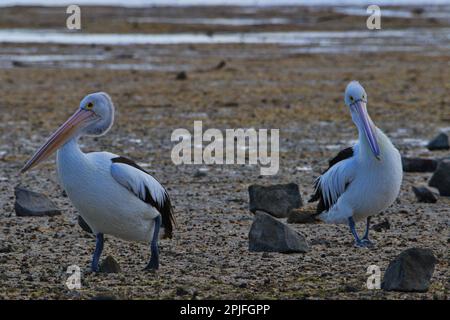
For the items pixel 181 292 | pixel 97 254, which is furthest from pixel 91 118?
pixel 181 292

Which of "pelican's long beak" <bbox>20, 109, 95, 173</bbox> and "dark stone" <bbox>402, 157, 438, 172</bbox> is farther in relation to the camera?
"dark stone" <bbox>402, 157, 438, 172</bbox>

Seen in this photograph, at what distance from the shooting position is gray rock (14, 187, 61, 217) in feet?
27.9

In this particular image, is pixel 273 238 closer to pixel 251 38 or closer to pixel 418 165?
pixel 418 165

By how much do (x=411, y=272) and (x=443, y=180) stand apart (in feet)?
12.3

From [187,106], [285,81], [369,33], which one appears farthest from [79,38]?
[187,106]

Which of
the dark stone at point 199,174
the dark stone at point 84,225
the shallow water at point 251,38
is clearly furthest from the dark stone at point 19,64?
the dark stone at point 84,225

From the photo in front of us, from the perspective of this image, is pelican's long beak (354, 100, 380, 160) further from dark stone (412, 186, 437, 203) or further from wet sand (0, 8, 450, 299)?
dark stone (412, 186, 437, 203)

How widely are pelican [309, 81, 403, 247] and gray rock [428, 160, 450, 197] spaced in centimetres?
203

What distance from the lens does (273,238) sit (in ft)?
23.5

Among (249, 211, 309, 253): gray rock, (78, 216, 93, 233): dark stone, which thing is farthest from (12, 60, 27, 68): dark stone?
(249, 211, 309, 253): gray rock

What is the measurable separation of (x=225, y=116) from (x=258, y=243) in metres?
8.24

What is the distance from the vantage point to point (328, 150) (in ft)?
40.3

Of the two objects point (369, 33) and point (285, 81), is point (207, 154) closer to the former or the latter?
point (285, 81)

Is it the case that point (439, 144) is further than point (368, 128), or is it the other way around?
point (439, 144)
